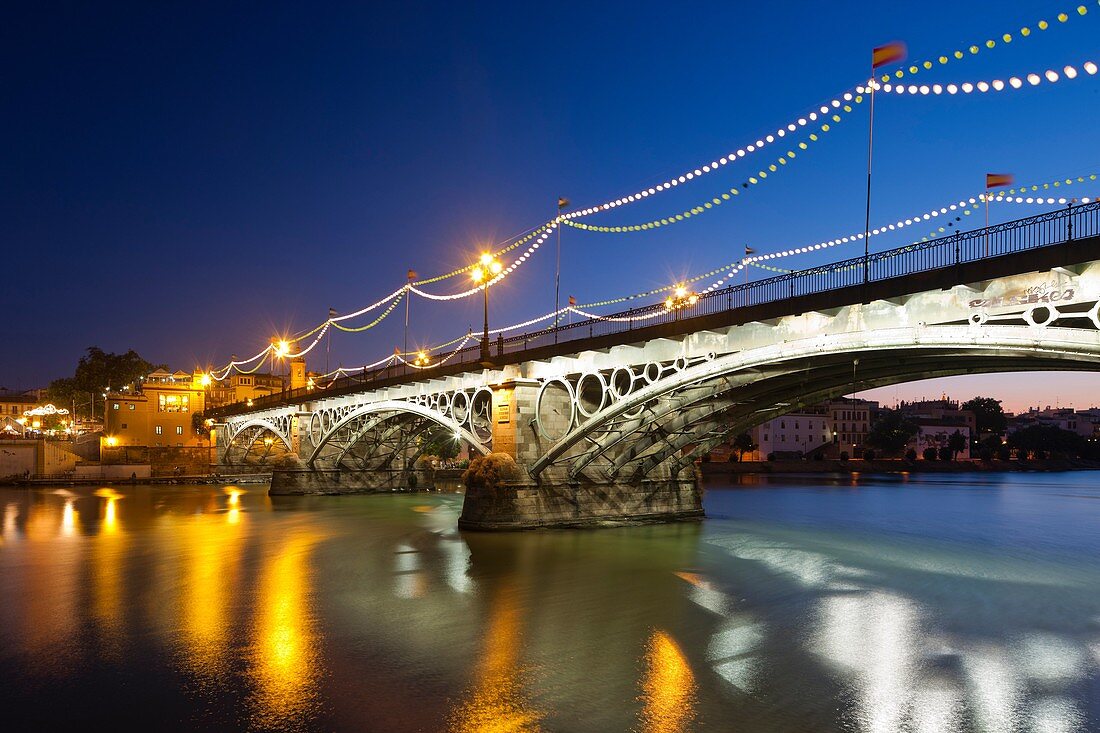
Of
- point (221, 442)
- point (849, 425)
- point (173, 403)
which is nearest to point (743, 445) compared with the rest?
point (849, 425)

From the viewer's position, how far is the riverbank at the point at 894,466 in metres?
99.6

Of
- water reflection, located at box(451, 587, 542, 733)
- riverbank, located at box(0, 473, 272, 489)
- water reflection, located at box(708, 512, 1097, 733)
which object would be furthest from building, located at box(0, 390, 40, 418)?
water reflection, located at box(708, 512, 1097, 733)

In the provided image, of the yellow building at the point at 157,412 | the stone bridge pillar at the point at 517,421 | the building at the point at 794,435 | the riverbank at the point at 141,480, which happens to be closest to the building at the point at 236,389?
the yellow building at the point at 157,412

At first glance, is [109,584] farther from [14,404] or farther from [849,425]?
[14,404]

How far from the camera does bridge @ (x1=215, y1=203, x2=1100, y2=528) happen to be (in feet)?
54.5

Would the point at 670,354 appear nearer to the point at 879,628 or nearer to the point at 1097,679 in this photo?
the point at 879,628

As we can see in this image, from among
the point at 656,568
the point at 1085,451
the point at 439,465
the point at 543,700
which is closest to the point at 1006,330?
the point at 656,568

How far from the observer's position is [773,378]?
82.6ft

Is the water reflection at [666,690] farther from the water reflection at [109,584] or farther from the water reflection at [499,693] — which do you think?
the water reflection at [109,584]

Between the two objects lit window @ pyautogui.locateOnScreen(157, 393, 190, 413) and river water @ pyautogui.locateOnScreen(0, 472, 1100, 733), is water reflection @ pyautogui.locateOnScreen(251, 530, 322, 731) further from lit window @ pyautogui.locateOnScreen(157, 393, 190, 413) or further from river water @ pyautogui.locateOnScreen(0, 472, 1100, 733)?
lit window @ pyautogui.locateOnScreen(157, 393, 190, 413)

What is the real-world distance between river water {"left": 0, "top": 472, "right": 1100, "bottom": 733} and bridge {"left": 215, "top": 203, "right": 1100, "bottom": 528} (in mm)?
2587

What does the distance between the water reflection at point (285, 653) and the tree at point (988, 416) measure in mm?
173066

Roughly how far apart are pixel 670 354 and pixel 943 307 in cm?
964

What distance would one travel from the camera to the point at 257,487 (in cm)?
7031
